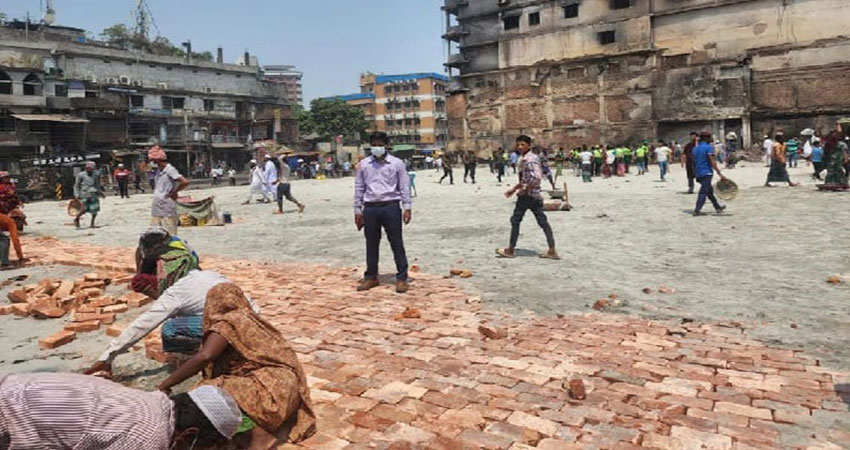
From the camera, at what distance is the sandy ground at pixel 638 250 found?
5434 mm

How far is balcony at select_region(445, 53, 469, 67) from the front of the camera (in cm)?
5406

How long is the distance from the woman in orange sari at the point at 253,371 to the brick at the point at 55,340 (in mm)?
2390

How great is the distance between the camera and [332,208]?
1753cm

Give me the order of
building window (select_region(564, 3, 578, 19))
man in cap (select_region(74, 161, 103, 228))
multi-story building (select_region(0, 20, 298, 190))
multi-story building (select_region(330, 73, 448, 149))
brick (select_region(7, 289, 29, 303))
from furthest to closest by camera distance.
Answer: multi-story building (select_region(330, 73, 448, 149)), building window (select_region(564, 3, 578, 19)), multi-story building (select_region(0, 20, 298, 190)), man in cap (select_region(74, 161, 103, 228)), brick (select_region(7, 289, 29, 303))

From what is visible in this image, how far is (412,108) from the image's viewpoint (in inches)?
3194

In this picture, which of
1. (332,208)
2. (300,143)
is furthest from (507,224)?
(300,143)

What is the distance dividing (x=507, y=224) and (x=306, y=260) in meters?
4.76

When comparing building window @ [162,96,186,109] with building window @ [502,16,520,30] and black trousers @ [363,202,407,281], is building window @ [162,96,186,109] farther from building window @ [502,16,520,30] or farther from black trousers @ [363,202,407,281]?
black trousers @ [363,202,407,281]

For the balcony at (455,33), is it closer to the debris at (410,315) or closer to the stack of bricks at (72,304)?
the stack of bricks at (72,304)

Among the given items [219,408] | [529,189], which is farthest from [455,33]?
[219,408]

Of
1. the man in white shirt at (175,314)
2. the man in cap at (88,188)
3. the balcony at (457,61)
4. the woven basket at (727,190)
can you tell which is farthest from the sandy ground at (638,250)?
the balcony at (457,61)

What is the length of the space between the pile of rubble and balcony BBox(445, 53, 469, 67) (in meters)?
50.0

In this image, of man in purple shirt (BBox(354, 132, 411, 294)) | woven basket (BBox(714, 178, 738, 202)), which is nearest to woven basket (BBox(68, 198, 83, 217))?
man in purple shirt (BBox(354, 132, 411, 294))

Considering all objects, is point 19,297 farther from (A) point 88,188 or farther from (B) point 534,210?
(A) point 88,188
